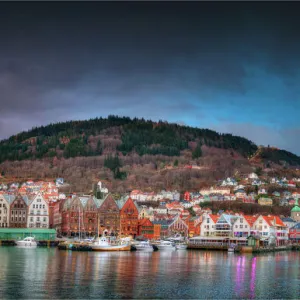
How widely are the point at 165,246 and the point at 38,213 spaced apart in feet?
89.9

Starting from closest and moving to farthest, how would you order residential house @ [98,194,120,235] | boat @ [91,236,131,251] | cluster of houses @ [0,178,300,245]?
1. boat @ [91,236,131,251]
2. cluster of houses @ [0,178,300,245]
3. residential house @ [98,194,120,235]

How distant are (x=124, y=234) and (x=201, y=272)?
200 feet

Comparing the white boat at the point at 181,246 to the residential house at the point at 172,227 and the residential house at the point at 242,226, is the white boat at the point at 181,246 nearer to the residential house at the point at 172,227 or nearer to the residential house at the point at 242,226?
the residential house at the point at 242,226

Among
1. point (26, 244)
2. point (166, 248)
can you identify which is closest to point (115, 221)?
point (166, 248)

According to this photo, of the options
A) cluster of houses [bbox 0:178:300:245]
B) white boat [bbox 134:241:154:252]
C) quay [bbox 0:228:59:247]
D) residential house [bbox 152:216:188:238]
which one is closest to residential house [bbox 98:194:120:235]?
cluster of houses [bbox 0:178:300:245]

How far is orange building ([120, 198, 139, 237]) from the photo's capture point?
119m

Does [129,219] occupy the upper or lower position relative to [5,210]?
lower

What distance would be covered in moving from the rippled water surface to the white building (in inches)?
1779

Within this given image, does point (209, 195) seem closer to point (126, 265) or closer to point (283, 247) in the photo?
point (283, 247)

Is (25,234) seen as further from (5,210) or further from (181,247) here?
(181,247)

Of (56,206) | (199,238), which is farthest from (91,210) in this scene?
(199,238)

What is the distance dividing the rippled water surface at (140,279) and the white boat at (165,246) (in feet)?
99.8

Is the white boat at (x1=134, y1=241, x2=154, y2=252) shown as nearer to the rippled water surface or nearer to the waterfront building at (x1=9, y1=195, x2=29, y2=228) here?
the rippled water surface

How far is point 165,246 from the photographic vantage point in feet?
330
